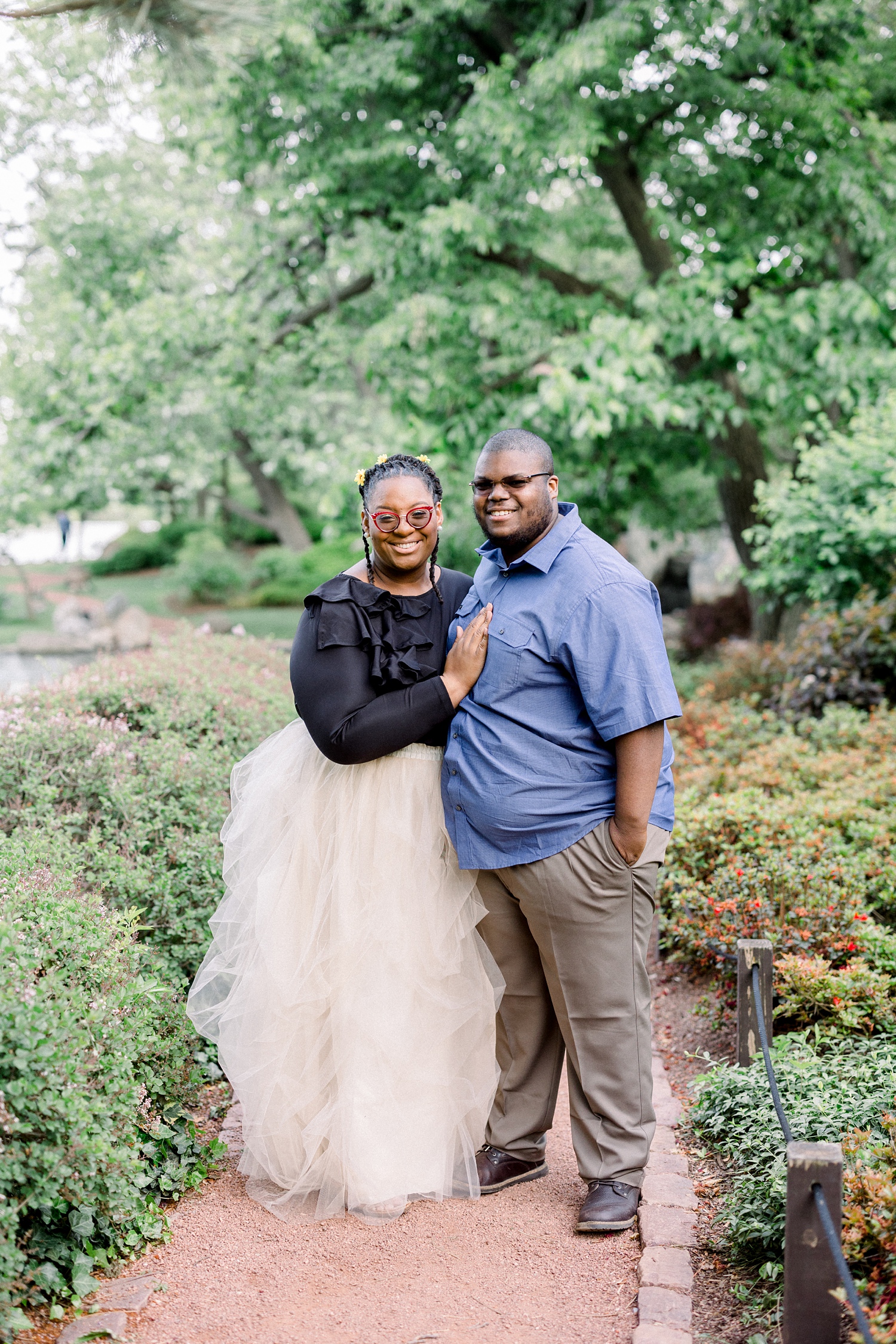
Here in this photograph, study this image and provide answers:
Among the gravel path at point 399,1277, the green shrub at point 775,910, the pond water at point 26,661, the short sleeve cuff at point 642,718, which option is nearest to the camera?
the gravel path at point 399,1277

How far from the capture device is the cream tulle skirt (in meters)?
Result: 2.93

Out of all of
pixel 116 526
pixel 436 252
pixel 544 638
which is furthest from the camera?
pixel 116 526

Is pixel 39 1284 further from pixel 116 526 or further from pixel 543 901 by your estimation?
pixel 116 526

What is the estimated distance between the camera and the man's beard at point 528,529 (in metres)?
2.81

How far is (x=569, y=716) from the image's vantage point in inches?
109

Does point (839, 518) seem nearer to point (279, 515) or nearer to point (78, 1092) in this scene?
point (78, 1092)

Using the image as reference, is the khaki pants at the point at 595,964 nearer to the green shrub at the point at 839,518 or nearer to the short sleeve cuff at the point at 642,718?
the short sleeve cuff at the point at 642,718

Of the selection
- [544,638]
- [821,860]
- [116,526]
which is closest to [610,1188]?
[544,638]

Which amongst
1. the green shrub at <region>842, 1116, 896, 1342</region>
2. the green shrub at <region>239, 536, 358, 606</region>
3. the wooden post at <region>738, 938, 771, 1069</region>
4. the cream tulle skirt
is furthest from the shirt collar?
the green shrub at <region>239, 536, 358, 606</region>

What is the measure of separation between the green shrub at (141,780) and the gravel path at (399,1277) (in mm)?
864

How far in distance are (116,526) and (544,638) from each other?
42.9 m

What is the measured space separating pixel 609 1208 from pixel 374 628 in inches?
66.7

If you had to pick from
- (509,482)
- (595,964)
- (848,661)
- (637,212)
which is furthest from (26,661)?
(595,964)

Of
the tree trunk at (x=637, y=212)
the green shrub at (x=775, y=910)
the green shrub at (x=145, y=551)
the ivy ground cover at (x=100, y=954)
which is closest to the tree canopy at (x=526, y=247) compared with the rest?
the tree trunk at (x=637, y=212)
